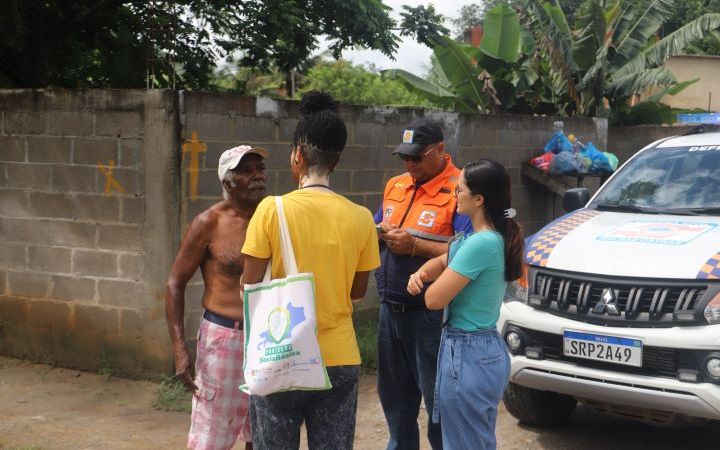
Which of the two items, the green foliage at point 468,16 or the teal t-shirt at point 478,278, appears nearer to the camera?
the teal t-shirt at point 478,278

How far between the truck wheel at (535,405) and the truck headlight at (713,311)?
4.18ft

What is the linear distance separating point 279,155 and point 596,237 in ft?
8.39

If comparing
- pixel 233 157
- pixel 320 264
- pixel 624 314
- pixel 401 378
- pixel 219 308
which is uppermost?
pixel 233 157

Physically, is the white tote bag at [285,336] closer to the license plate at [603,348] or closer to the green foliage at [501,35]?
the license plate at [603,348]

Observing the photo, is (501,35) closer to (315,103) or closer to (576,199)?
(576,199)

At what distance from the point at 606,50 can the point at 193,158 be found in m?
8.76

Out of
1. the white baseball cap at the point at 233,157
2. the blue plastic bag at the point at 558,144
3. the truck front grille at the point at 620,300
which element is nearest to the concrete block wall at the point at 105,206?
the white baseball cap at the point at 233,157

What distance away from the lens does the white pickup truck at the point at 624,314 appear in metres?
3.97

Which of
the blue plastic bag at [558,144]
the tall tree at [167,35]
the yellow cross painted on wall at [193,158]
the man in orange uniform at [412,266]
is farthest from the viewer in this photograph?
the blue plastic bag at [558,144]

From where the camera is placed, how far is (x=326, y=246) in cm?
274

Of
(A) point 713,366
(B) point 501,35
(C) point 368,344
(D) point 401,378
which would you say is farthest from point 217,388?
(B) point 501,35

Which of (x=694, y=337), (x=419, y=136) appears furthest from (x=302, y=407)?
(x=694, y=337)

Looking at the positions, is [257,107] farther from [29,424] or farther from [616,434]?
[616,434]

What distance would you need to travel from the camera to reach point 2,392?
550 centimetres
